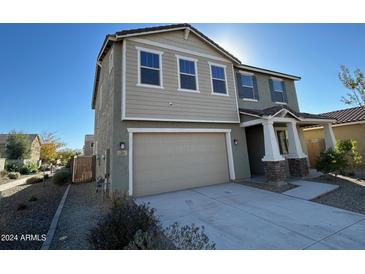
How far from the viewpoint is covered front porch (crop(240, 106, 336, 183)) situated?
8.26 metres

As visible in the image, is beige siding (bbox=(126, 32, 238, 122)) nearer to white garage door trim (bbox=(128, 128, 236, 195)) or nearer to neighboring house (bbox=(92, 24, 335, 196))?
neighboring house (bbox=(92, 24, 335, 196))

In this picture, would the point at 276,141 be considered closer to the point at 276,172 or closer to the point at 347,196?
the point at 276,172

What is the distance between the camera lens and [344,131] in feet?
45.5

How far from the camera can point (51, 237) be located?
14.0ft

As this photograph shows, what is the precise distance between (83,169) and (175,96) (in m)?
9.74

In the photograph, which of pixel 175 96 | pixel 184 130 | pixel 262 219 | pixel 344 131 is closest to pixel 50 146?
pixel 175 96

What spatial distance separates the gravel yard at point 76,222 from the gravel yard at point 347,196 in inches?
291

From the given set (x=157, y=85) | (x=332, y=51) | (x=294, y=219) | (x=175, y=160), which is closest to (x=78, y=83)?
(x=157, y=85)

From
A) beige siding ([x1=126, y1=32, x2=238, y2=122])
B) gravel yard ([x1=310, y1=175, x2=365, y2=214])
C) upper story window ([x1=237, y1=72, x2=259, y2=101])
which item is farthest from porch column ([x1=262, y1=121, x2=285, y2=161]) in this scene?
upper story window ([x1=237, y1=72, x2=259, y2=101])

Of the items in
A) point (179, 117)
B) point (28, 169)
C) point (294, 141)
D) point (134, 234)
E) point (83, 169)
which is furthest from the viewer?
point (28, 169)

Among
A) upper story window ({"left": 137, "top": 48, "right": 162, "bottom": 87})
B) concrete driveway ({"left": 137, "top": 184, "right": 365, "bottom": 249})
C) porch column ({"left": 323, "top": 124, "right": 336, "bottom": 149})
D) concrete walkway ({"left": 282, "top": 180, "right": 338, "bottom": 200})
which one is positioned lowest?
concrete driveway ({"left": 137, "top": 184, "right": 365, "bottom": 249})

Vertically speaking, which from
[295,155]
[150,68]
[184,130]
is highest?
[150,68]

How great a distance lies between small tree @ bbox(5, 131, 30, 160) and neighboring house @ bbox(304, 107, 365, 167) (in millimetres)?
38129
